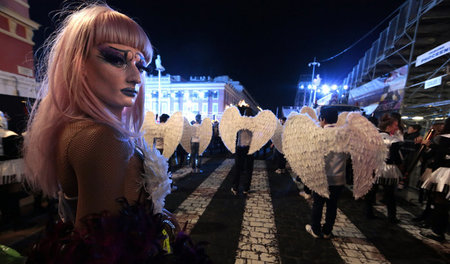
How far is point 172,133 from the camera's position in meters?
4.46

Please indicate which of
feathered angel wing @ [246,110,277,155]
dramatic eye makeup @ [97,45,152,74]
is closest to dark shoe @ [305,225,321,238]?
feathered angel wing @ [246,110,277,155]

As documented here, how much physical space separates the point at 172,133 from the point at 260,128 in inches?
86.4

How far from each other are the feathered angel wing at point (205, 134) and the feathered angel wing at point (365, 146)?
14.4 feet

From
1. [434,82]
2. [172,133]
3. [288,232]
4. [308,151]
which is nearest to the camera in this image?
[308,151]

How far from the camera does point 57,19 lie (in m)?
1.10

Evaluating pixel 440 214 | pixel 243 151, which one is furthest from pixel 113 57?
pixel 440 214

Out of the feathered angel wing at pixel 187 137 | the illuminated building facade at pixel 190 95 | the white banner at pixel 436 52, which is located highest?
the illuminated building facade at pixel 190 95

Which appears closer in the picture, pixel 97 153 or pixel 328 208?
pixel 97 153

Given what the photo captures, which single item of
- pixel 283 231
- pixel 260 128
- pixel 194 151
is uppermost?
pixel 260 128

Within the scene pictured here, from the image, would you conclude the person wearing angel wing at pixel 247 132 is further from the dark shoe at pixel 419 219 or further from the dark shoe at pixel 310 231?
the dark shoe at pixel 419 219

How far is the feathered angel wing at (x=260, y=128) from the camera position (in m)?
4.50

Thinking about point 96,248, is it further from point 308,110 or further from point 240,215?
point 308,110

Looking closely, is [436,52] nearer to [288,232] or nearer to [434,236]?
[434,236]

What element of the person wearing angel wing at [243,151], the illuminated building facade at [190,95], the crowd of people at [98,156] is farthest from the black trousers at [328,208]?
the illuminated building facade at [190,95]
